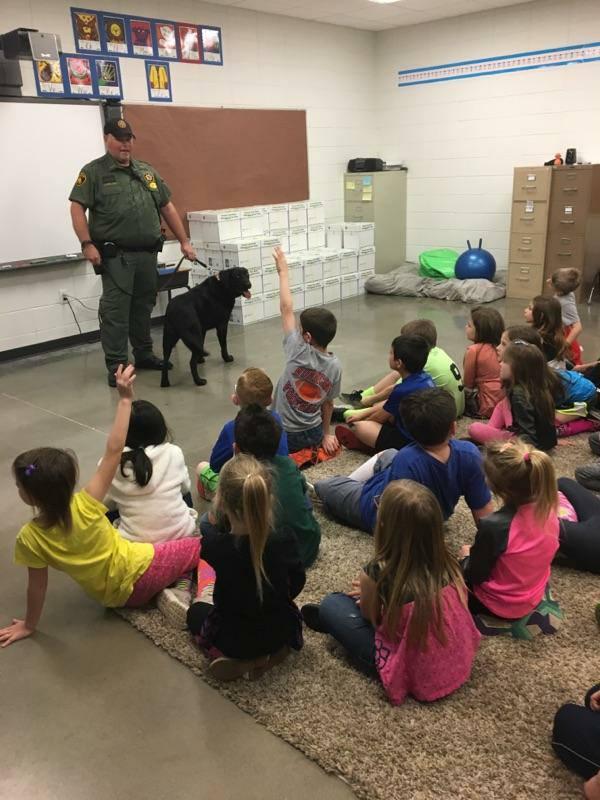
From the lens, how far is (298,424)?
3098 millimetres

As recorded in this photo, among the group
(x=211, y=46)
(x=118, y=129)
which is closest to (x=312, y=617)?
(x=118, y=129)

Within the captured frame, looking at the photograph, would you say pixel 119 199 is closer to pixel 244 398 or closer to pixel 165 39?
pixel 165 39

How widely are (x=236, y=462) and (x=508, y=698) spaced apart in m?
0.96

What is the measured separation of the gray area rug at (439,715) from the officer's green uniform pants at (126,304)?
296 cm

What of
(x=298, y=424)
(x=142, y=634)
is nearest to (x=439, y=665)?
(x=142, y=634)

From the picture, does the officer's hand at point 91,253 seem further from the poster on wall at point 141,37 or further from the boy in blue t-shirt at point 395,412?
the poster on wall at point 141,37

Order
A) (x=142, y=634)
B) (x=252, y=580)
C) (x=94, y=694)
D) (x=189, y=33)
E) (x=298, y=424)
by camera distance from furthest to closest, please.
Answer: (x=189, y=33)
(x=298, y=424)
(x=142, y=634)
(x=94, y=694)
(x=252, y=580)

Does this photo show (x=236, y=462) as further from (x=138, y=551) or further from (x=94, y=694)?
(x=94, y=694)

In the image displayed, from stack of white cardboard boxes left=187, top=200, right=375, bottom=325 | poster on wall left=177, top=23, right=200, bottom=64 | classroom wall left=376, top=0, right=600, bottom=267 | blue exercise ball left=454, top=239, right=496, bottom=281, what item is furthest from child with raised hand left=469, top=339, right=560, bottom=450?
classroom wall left=376, top=0, right=600, bottom=267

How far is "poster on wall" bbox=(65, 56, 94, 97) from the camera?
5234mm

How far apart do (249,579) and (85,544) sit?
1.92 ft

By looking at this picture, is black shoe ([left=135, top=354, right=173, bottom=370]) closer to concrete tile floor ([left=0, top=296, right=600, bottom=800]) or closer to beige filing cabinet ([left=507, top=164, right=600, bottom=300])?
concrete tile floor ([left=0, top=296, right=600, bottom=800])

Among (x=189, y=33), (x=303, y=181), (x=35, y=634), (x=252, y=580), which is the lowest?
(x=35, y=634)

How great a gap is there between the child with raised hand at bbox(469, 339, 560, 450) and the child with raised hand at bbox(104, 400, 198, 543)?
4.79 ft
